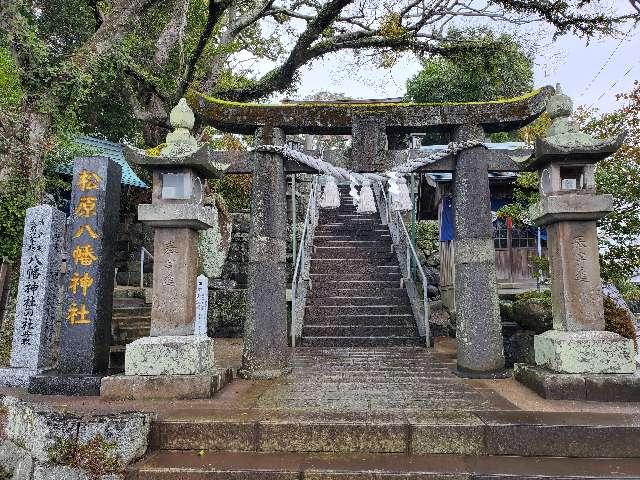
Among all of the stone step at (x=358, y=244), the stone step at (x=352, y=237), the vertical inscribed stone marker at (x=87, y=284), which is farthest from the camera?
the stone step at (x=352, y=237)

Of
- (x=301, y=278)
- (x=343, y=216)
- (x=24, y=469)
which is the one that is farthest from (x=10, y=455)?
(x=343, y=216)

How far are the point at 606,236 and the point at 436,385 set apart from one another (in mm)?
4752

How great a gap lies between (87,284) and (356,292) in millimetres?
7258

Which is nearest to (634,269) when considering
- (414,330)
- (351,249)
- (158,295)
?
(414,330)

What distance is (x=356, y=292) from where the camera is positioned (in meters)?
11.9

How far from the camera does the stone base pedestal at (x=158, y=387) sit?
555 cm

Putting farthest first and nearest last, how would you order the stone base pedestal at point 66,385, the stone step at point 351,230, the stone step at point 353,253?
the stone step at point 351,230 → the stone step at point 353,253 → the stone base pedestal at point 66,385

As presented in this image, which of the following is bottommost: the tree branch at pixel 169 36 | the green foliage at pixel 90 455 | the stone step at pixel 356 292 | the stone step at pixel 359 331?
the green foliage at pixel 90 455

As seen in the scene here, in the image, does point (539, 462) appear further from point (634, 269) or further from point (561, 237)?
point (634, 269)

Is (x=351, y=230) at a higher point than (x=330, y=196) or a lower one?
higher

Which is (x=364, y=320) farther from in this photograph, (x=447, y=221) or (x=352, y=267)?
(x=447, y=221)

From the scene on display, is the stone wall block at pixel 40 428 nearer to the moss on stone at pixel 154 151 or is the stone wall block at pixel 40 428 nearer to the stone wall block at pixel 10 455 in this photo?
the stone wall block at pixel 10 455

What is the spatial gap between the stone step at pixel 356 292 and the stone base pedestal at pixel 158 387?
6340 mm

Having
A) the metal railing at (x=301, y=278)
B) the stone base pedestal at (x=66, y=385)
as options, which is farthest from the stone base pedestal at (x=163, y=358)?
the metal railing at (x=301, y=278)
